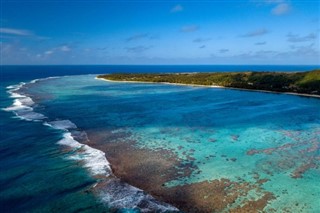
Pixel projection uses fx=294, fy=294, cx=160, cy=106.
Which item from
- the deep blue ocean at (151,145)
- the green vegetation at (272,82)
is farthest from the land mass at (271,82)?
the deep blue ocean at (151,145)

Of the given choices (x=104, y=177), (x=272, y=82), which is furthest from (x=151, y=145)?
(x=272, y=82)

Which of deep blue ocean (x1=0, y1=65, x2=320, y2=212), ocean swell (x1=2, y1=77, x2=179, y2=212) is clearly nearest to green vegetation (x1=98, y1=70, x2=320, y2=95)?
deep blue ocean (x1=0, y1=65, x2=320, y2=212)

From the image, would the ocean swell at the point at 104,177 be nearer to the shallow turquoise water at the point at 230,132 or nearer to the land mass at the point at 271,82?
the shallow turquoise water at the point at 230,132

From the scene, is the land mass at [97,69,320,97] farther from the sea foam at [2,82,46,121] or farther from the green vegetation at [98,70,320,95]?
the sea foam at [2,82,46,121]

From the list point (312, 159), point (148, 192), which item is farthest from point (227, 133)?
point (148, 192)

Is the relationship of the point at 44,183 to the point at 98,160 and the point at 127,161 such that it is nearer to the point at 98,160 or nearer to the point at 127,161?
the point at 98,160

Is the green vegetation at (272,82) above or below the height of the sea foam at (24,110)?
above

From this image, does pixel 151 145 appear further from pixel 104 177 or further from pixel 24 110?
pixel 24 110
